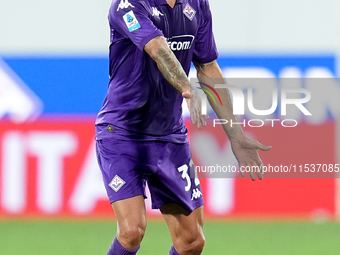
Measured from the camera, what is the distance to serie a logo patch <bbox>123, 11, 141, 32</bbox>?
140 inches

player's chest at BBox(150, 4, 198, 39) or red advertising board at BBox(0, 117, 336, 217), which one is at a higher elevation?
player's chest at BBox(150, 4, 198, 39)

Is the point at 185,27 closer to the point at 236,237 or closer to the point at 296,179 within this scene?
the point at 236,237

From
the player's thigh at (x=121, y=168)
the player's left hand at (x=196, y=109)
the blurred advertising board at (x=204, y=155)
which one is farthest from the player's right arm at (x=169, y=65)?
the blurred advertising board at (x=204, y=155)

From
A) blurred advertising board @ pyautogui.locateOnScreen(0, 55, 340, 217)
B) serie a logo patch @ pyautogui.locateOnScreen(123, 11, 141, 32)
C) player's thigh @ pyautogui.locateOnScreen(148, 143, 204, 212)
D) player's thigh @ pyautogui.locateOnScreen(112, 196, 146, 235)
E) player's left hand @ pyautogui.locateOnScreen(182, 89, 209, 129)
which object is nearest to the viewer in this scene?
player's left hand @ pyautogui.locateOnScreen(182, 89, 209, 129)

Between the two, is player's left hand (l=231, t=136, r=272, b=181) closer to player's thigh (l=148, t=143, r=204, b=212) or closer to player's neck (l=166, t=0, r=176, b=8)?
player's thigh (l=148, t=143, r=204, b=212)

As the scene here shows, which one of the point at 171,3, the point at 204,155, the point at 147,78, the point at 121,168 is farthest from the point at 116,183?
the point at 204,155

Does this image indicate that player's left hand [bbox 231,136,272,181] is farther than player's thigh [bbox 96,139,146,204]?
Yes

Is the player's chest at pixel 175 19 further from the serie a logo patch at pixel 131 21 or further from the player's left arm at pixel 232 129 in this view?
the player's left arm at pixel 232 129

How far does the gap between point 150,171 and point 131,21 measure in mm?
907

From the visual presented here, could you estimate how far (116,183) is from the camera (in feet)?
12.4

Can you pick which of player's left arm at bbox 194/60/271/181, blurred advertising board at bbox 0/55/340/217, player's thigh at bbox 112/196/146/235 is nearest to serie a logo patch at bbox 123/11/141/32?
player's left arm at bbox 194/60/271/181

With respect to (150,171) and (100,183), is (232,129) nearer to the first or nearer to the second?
(150,171)

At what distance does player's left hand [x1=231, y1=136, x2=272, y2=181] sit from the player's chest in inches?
28.4

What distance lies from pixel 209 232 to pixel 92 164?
151 cm
